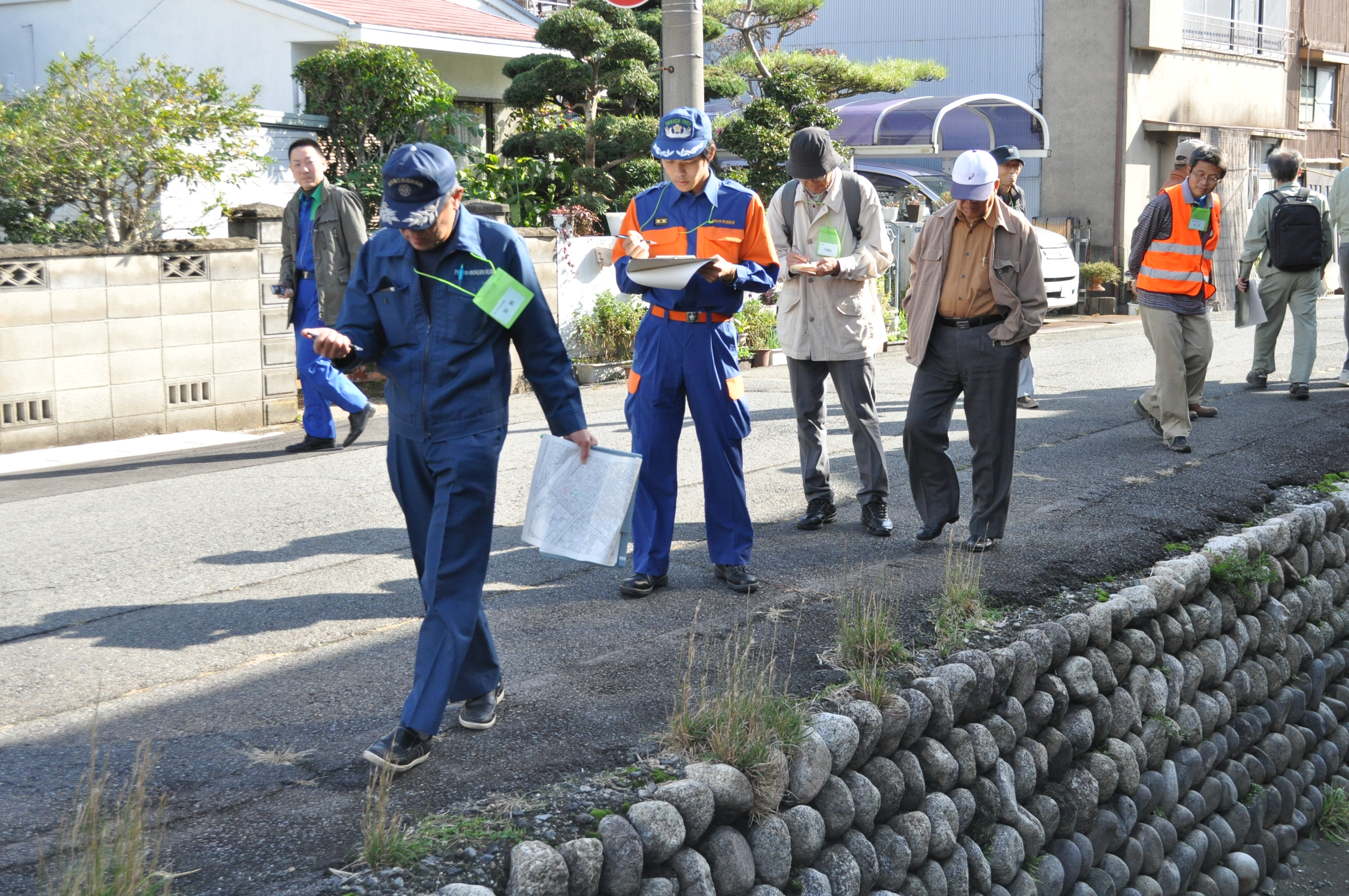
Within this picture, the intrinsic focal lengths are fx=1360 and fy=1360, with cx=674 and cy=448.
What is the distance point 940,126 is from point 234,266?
43.8 feet

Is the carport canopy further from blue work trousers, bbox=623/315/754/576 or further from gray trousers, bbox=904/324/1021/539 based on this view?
blue work trousers, bbox=623/315/754/576

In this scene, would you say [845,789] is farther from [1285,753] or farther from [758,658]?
[1285,753]

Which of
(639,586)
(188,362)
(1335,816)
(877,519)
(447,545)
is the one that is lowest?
(1335,816)

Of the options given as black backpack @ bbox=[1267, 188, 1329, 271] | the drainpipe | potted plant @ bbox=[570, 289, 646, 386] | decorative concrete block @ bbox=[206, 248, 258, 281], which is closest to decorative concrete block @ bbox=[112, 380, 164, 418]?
decorative concrete block @ bbox=[206, 248, 258, 281]

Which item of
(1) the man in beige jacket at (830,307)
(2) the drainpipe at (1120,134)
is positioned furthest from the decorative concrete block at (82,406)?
(2) the drainpipe at (1120,134)

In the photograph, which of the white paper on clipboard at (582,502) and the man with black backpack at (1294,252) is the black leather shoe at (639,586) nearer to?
the white paper on clipboard at (582,502)

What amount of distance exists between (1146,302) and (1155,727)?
4.00m

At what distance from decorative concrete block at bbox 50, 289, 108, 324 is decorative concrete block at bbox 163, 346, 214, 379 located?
0.60 meters

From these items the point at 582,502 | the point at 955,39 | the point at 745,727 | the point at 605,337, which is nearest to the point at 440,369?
the point at 582,502

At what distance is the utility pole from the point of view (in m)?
8.85

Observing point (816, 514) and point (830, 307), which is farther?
point (816, 514)

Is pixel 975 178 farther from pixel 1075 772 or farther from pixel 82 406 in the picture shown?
pixel 82 406

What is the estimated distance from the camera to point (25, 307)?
362 inches

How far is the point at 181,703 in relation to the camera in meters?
4.69
